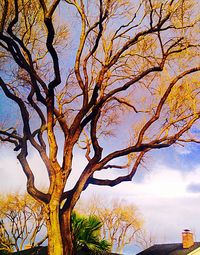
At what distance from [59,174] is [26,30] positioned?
5018 mm

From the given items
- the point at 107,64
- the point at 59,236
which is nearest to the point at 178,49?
the point at 107,64

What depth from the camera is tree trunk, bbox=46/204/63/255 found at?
33.5ft

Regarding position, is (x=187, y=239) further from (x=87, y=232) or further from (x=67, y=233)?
(x=67, y=233)

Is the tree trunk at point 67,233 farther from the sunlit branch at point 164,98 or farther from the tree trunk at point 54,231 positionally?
the sunlit branch at point 164,98

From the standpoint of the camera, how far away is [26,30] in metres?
12.5

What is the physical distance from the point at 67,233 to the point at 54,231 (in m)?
0.54

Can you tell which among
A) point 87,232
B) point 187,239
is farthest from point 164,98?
point 187,239

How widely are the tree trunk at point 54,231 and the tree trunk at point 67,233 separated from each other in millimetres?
235

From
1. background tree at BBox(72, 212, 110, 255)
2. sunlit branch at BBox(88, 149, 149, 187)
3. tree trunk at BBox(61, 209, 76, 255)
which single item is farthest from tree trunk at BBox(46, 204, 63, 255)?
background tree at BBox(72, 212, 110, 255)

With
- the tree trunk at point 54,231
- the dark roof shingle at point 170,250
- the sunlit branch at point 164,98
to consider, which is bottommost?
the tree trunk at point 54,231

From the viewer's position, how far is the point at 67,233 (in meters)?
10.8

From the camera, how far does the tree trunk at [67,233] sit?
1051 centimetres

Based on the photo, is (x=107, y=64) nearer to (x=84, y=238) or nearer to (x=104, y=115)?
(x=104, y=115)

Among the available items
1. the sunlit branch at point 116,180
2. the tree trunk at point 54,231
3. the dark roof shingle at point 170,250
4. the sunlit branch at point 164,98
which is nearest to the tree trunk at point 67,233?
the tree trunk at point 54,231
